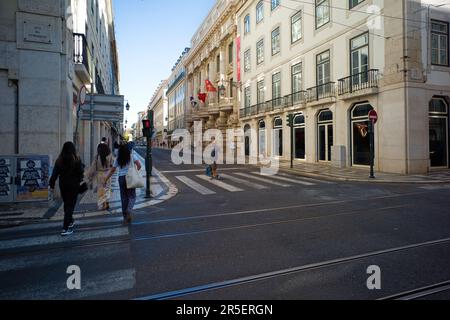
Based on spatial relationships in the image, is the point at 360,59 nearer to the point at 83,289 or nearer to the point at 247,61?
the point at 247,61

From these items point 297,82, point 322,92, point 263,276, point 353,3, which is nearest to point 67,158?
point 263,276

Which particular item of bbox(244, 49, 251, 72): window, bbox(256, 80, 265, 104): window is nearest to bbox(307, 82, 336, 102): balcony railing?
bbox(256, 80, 265, 104): window

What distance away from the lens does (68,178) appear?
554 cm

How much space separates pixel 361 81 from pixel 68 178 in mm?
16600

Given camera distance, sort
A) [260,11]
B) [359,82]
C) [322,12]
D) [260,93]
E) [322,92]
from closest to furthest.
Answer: [359,82], [322,92], [322,12], [260,11], [260,93]

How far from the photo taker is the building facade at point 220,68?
36.3 m

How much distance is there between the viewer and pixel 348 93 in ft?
59.1

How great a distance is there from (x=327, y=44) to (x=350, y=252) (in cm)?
1926

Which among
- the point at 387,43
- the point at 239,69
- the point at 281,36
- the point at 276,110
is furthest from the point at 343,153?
the point at 239,69

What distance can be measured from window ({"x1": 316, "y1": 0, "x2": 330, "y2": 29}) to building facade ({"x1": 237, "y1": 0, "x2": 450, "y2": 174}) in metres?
0.07

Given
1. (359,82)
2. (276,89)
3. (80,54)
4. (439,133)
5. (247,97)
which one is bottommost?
(439,133)

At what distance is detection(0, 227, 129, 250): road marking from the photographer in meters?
4.93
